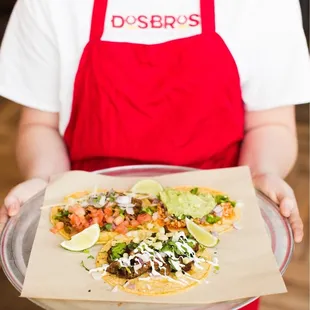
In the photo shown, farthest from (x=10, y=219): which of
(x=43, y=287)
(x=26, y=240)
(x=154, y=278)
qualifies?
(x=154, y=278)

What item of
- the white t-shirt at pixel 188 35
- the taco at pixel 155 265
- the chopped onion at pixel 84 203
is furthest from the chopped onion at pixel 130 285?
the white t-shirt at pixel 188 35

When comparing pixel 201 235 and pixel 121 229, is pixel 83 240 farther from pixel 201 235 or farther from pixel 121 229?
pixel 201 235

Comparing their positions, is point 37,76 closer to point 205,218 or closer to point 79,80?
point 79,80

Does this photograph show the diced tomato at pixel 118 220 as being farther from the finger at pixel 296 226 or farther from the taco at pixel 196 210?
the finger at pixel 296 226

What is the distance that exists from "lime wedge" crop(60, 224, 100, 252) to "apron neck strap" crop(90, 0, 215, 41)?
39 cm

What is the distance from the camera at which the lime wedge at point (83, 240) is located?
956 millimetres

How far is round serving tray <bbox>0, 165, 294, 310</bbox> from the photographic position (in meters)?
0.84

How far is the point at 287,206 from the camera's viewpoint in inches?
38.8

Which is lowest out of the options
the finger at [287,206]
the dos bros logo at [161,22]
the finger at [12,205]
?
the finger at [287,206]

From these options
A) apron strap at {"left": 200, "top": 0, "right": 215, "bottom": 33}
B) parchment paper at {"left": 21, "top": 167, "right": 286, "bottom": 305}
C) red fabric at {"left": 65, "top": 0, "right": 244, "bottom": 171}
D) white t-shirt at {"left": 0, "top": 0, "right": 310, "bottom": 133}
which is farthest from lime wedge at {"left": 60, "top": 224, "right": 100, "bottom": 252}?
apron strap at {"left": 200, "top": 0, "right": 215, "bottom": 33}

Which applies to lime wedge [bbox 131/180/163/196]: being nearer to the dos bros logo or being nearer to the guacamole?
the guacamole

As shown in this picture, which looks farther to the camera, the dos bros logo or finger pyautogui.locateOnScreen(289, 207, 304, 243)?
the dos bros logo

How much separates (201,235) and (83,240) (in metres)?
0.19

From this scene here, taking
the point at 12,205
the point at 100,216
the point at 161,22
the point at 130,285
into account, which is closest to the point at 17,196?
the point at 12,205
